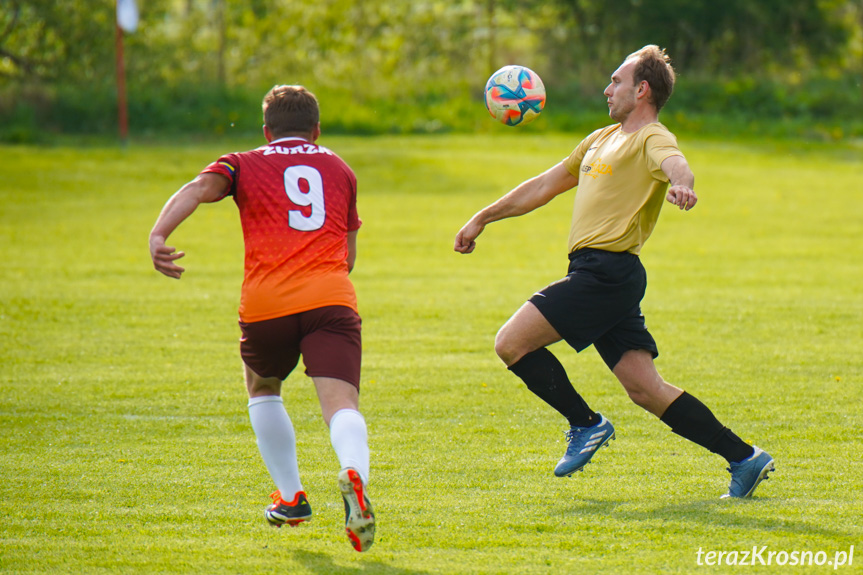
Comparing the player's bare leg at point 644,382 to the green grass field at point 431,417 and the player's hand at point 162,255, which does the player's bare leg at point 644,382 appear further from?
the player's hand at point 162,255

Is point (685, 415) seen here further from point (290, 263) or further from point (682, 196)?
point (290, 263)

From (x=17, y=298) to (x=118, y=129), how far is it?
17834mm

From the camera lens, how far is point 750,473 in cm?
488

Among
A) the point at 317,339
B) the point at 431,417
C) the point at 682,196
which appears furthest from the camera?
the point at 431,417

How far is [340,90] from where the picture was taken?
100ft

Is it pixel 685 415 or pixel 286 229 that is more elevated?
pixel 286 229

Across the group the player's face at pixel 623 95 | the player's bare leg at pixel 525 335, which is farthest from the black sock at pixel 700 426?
the player's face at pixel 623 95

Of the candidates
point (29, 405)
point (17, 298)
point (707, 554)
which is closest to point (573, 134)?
point (17, 298)

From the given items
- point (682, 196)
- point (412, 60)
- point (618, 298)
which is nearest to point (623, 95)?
point (682, 196)

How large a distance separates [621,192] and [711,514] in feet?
5.08

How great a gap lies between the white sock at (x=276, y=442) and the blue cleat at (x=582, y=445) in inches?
56.2

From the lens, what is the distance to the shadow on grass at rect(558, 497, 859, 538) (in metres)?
4.41

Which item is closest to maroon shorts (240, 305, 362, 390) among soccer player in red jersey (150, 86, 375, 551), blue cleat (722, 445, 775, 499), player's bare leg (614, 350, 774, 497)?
soccer player in red jersey (150, 86, 375, 551)

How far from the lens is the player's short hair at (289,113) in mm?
4355
